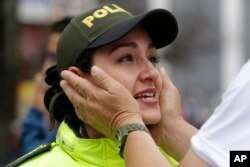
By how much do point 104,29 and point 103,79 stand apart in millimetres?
249

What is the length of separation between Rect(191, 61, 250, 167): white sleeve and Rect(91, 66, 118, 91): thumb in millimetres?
659

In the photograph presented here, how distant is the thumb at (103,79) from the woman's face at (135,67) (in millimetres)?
123

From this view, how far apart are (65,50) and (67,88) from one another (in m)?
0.20

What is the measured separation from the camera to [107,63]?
11.9ft

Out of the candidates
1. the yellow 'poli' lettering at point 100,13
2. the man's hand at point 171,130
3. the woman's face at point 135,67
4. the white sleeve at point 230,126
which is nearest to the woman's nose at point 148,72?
the woman's face at point 135,67

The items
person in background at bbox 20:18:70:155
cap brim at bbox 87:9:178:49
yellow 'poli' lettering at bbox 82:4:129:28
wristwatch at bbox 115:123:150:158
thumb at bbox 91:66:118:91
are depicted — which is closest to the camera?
wristwatch at bbox 115:123:150:158

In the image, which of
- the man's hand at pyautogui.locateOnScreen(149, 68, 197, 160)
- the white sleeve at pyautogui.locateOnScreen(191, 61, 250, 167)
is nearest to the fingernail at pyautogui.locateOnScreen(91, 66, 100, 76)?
the man's hand at pyautogui.locateOnScreen(149, 68, 197, 160)

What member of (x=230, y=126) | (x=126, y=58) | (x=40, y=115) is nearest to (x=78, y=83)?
(x=126, y=58)

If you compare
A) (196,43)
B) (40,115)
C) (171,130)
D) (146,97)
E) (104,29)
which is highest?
(104,29)

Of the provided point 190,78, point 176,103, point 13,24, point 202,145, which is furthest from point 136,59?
point 190,78

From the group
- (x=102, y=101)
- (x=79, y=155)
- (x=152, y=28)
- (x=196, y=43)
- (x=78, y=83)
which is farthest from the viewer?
(x=196, y=43)

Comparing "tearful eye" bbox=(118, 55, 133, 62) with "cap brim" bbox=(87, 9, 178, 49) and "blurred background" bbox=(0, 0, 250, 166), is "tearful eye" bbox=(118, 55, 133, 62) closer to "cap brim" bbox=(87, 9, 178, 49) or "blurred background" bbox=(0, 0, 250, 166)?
"cap brim" bbox=(87, 9, 178, 49)

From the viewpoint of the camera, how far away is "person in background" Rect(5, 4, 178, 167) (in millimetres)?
3600

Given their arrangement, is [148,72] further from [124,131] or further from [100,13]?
[124,131]
